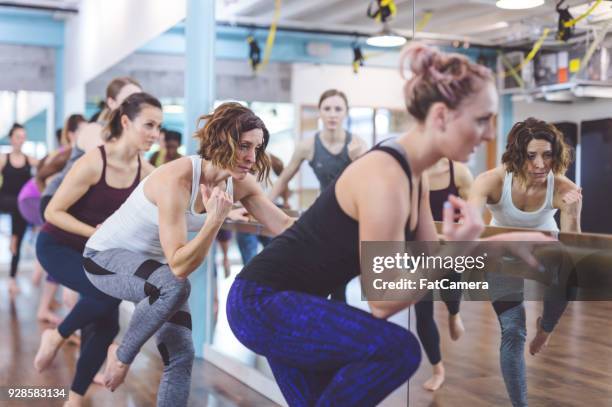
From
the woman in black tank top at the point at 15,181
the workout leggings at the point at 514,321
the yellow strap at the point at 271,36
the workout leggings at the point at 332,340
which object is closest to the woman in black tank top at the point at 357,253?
the workout leggings at the point at 332,340

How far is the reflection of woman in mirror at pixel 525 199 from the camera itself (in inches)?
84.2

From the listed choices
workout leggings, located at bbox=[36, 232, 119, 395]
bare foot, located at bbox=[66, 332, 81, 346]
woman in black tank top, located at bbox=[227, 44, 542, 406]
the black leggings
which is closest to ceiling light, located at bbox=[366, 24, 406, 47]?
woman in black tank top, located at bbox=[227, 44, 542, 406]

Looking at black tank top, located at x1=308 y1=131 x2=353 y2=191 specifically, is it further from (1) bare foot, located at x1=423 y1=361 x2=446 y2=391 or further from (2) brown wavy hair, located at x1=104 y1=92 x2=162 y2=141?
(1) bare foot, located at x1=423 y1=361 x2=446 y2=391

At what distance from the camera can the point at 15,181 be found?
23.4ft

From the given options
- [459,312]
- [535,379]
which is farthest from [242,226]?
[535,379]

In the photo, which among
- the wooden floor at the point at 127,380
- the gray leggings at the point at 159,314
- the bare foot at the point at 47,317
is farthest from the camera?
the bare foot at the point at 47,317

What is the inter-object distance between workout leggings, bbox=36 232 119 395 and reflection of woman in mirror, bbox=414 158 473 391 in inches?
50.1

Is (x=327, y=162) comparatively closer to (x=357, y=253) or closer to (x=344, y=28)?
(x=344, y=28)

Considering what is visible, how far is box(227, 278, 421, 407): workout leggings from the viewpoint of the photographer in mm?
1842

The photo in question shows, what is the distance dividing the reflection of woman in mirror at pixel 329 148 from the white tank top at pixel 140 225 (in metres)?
0.66

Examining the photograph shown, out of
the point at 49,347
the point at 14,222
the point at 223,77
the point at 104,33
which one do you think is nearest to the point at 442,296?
the point at 49,347

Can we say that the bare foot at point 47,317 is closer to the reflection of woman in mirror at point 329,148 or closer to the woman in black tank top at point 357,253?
the reflection of woman in mirror at point 329,148

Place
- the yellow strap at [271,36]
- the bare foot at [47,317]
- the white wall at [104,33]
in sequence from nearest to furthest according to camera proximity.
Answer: the yellow strap at [271,36] → the white wall at [104,33] → the bare foot at [47,317]

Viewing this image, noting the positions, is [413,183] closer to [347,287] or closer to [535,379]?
[535,379]
